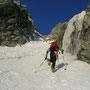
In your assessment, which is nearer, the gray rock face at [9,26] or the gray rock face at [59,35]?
the gray rock face at [59,35]

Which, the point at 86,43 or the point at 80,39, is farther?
the point at 80,39

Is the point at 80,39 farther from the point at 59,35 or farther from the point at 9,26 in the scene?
the point at 9,26

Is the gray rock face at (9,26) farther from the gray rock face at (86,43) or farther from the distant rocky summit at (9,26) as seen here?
the gray rock face at (86,43)

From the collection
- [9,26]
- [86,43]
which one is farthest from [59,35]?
[9,26]

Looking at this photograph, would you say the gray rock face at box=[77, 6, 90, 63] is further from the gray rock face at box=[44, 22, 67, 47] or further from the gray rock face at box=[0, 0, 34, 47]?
the gray rock face at box=[0, 0, 34, 47]

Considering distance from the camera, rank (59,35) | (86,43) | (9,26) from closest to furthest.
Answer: (86,43), (59,35), (9,26)

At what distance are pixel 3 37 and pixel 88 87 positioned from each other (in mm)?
34502

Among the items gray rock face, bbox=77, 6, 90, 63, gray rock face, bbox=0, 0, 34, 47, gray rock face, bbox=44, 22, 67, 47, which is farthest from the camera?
gray rock face, bbox=0, 0, 34, 47

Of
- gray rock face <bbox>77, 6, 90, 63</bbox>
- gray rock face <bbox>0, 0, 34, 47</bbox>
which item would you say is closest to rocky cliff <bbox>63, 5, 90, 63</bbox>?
gray rock face <bbox>77, 6, 90, 63</bbox>

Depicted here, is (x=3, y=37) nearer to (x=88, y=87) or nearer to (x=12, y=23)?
(x=12, y=23)

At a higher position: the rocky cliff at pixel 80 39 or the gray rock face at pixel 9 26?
the gray rock face at pixel 9 26

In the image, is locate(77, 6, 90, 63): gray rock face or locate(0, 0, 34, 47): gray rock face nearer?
locate(77, 6, 90, 63): gray rock face

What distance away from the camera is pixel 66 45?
15.0 metres

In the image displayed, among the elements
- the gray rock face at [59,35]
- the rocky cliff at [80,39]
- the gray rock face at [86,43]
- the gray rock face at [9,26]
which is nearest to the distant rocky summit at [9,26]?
the gray rock face at [9,26]
